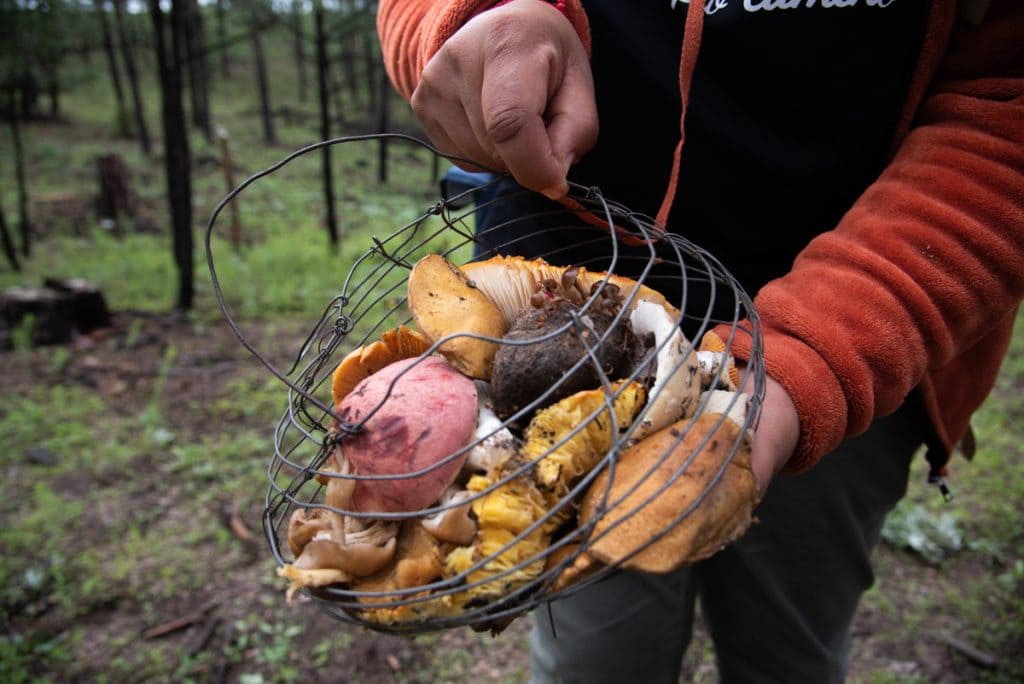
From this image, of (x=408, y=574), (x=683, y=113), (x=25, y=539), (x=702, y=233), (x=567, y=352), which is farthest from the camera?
(x=25, y=539)

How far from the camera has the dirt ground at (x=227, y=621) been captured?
2264 mm

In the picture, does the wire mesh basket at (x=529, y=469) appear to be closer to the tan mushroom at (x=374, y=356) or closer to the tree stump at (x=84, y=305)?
the tan mushroom at (x=374, y=356)

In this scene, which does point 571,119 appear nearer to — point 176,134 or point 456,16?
point 456,16

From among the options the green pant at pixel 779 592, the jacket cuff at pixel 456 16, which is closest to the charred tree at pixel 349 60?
the jacket cuff at pixel 456 16

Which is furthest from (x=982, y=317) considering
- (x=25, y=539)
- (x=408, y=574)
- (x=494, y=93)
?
(x=25, y=539)

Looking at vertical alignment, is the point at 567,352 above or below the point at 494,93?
below

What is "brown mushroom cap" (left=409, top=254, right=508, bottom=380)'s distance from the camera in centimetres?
106

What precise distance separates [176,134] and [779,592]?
4904mm

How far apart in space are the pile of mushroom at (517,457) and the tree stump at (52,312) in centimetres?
459

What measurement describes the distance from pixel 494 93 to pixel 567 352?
0.41 metres

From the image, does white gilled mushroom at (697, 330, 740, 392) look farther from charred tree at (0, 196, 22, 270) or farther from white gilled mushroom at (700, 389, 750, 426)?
charred tree at (0, 196, 22, 270)

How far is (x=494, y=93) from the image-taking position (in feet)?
3.35

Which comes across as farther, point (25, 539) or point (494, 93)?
point (25, 539)

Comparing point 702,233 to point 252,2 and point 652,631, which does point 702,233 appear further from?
point 252,2
